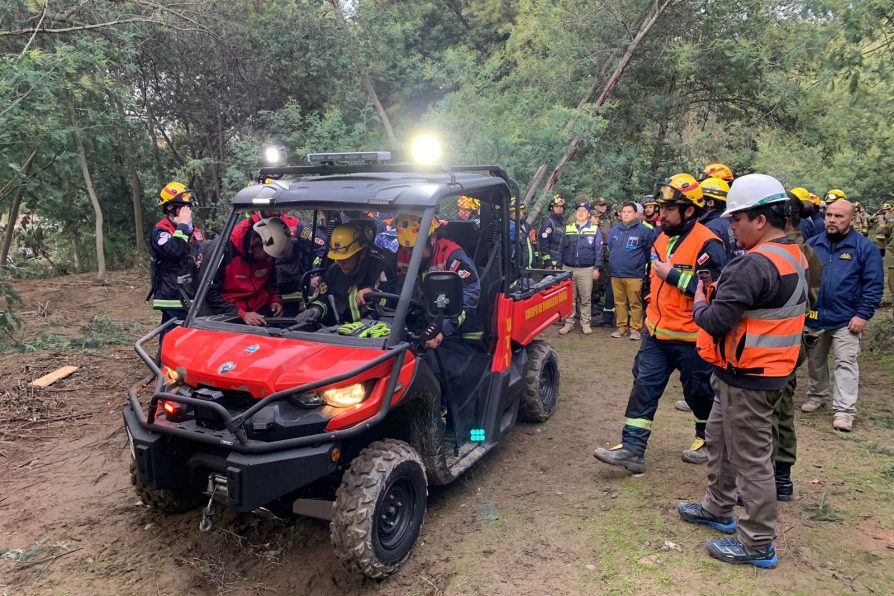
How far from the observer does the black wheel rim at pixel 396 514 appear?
10.1 ft

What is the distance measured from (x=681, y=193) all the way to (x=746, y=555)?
2.12 m

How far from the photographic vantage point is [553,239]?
9344 millimetres

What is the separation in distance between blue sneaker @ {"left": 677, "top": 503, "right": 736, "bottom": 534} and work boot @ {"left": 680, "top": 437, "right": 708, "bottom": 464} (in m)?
0.83

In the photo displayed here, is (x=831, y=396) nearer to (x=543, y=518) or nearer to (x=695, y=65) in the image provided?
(x=543, y=518)

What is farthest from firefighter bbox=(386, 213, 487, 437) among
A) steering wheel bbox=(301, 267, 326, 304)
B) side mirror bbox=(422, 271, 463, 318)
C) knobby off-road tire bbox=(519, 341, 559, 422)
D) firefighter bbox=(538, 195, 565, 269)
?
firefighter bbox=(538, 195, 565, 269)

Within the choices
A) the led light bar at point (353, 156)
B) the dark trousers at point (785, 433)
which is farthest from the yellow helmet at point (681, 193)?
the led light bar at point (353, 156)

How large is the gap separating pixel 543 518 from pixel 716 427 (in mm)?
1154

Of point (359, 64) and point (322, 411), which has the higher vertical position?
point (359, 64)

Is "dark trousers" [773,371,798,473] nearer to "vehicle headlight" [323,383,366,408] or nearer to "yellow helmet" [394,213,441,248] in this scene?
"yellow helmet" [394,213,441,248]

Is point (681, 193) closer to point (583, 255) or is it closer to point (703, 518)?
point (703, 518)

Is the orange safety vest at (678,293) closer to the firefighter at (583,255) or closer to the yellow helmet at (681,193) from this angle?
the yellow helmet at (681,193)

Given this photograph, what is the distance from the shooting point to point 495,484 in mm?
4199

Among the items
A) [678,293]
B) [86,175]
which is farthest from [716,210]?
[86,175]

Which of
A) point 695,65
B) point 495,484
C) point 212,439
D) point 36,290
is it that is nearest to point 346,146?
point 36,290
